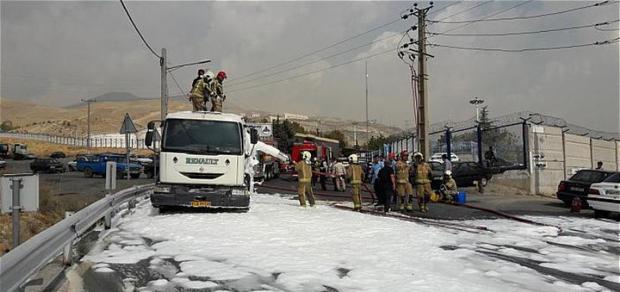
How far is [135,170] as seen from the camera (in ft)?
134

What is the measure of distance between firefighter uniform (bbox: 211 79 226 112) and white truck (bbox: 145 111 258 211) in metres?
2.38

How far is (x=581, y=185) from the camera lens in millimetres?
18859

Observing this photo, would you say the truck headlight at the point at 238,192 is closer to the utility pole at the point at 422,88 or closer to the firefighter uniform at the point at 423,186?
the firefighter uniform at the point at 423,186

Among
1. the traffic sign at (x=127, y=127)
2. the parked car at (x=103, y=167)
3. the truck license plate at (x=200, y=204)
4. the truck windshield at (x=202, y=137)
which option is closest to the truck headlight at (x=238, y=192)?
the truck license plate at (x=200, y=204)

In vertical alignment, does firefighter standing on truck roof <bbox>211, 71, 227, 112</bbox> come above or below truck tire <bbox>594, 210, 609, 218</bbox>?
above

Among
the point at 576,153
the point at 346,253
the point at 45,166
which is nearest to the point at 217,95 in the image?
the point at 346,253

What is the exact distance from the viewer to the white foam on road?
6930 millimetres

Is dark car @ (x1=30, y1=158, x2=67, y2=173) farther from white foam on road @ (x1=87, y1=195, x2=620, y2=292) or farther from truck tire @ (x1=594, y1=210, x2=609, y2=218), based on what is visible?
truck tire @ (x1=594, y1=210, x2=609, y2=218)

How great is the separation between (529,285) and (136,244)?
252 inches

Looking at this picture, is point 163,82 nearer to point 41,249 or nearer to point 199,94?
point 199,94

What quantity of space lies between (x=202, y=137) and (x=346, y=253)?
6.32 m

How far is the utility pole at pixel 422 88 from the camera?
28.1m

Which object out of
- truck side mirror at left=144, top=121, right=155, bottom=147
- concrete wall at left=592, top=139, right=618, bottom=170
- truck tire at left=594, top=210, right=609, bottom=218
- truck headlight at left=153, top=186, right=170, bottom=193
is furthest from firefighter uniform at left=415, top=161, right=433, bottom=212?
concrete wall at left=592, top=139, right=618, bottom=170

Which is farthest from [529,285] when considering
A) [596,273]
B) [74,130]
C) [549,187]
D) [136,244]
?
[74,130]
